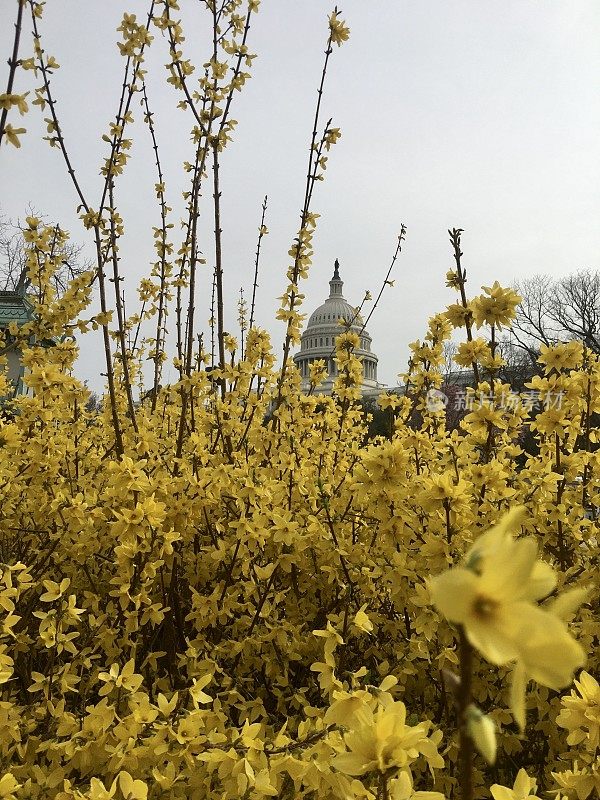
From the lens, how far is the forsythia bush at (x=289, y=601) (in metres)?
0.99

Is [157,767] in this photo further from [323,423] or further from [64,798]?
[323,423]

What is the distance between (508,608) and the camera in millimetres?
481

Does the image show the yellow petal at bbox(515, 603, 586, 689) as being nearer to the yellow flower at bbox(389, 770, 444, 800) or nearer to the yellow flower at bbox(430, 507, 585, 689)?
the yellow flower at bbox(430, 507, 585, 689)

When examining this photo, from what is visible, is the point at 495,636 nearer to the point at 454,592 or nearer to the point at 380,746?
the point at 454,592

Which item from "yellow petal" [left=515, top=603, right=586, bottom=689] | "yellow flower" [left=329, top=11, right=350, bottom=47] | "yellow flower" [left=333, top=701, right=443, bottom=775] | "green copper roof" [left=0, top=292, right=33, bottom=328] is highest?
"green copper roof" [left=0, top=292, right=33, bottom=328]

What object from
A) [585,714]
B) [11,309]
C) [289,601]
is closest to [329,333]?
[11,309]

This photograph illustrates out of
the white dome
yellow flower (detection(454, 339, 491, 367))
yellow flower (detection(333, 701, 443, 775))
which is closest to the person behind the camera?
yellow flower (detection(333, 701, 443, 775))

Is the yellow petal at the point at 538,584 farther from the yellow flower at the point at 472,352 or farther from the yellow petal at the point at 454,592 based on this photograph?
the yellow flower at the point at 472,352

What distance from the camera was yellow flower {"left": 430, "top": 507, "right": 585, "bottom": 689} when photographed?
1.48 ft

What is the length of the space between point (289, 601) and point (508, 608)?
6.18 ft

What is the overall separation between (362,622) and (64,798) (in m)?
0.76

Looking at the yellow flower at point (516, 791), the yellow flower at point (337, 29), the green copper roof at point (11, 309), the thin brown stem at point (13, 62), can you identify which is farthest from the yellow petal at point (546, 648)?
the green copper roof at point (11, 309)

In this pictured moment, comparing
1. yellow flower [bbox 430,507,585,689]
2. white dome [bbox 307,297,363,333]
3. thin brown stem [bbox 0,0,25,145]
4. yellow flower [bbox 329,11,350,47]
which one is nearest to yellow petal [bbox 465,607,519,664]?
yellow flower [bbox 430,507,585,689]

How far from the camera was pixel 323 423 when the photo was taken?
4.14 meters
